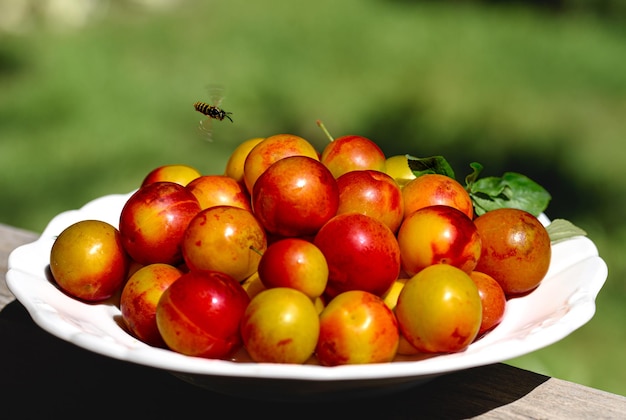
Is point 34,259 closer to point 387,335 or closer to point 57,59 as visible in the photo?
point 387,335

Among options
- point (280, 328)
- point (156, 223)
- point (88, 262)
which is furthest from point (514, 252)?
point (88, 262)

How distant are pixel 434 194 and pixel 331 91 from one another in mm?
3700

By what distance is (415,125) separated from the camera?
5047 millimetres

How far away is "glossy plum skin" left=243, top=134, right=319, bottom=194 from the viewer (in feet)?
5.98

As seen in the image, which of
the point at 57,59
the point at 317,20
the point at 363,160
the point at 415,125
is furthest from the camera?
the point at 317,20

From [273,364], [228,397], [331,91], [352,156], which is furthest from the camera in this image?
[331,91]

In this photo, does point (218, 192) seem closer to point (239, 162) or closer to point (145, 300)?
point (239, 162)

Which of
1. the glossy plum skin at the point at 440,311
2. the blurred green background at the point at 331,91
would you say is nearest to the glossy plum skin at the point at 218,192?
the glossy plum skin at the point at 440,311

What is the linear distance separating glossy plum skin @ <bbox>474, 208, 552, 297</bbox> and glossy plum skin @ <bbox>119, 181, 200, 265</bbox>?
677 mm

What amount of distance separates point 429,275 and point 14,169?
11.5ft

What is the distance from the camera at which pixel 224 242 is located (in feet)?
5.16

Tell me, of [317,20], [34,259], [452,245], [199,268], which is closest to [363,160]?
[452,245]

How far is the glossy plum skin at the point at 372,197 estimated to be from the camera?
169 cm

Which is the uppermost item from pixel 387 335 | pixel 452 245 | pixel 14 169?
pixel 452 245
